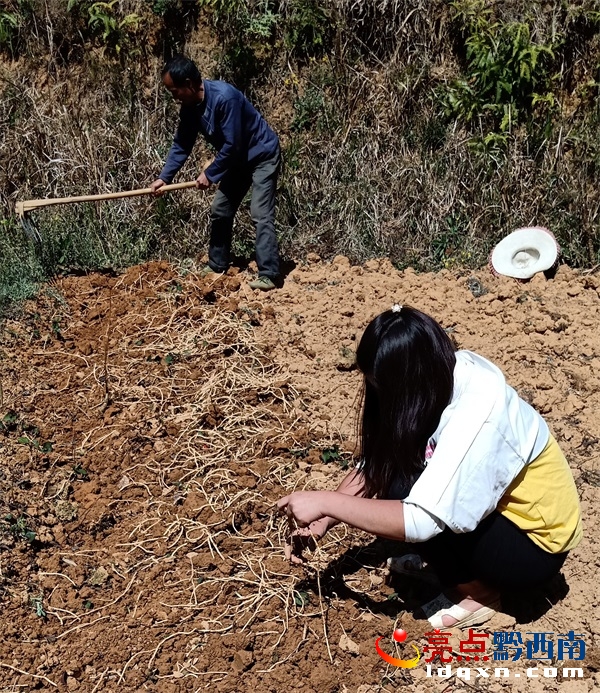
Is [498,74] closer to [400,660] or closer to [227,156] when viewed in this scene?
[227,156]

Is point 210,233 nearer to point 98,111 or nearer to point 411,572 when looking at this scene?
point 98,111

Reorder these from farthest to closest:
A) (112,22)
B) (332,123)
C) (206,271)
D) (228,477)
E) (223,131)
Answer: (112,22), (332,123), (206,271), (223,131), (228,477)

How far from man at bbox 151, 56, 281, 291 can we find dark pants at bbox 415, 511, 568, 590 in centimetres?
270

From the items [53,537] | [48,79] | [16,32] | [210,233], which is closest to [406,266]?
[210,233]

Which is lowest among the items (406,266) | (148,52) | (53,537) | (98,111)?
(53,537)

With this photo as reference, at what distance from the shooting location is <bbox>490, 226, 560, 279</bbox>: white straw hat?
4.63 metres

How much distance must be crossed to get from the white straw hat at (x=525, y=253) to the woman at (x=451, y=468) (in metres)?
2.55

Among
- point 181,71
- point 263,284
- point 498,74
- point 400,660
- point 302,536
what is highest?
point 498,74

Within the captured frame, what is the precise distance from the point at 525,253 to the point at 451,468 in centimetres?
315

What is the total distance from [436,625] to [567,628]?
1.54 ft

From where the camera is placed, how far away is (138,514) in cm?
312

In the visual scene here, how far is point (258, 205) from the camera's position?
15.5ft

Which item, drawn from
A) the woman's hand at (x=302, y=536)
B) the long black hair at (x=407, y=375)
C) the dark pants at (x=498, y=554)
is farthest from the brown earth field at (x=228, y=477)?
the long black hair at (x=407, y=375)

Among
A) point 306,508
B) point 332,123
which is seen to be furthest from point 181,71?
point 306,508
